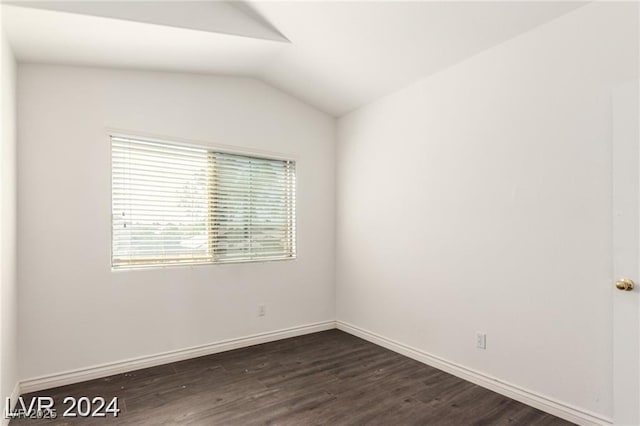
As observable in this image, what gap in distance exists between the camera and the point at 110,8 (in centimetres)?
230

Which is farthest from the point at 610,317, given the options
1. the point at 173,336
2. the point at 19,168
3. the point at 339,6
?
the point at 19,168

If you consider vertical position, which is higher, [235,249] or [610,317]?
[235,249]

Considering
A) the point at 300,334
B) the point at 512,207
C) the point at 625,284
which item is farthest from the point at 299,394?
the point at 625,284

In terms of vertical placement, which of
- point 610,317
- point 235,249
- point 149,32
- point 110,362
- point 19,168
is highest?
point 149,32

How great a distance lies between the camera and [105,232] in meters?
3.04

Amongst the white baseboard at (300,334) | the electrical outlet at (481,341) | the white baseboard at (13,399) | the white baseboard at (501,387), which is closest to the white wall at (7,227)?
the white baseboard at (13,399)

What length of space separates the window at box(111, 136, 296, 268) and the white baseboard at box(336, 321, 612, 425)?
1543mm

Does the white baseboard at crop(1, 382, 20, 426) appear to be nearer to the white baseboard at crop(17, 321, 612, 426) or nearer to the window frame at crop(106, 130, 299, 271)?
the white baseboard at crop(17, 321, 612, 426)

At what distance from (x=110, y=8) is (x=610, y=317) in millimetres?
3687

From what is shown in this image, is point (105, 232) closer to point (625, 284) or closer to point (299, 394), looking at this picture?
point (299, 394)

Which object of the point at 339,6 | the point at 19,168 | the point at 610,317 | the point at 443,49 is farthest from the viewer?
the point at 443,49

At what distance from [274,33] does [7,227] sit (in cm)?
243

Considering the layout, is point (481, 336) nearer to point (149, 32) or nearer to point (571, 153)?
point (571, 153)

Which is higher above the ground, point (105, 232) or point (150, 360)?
point (105, 232)
